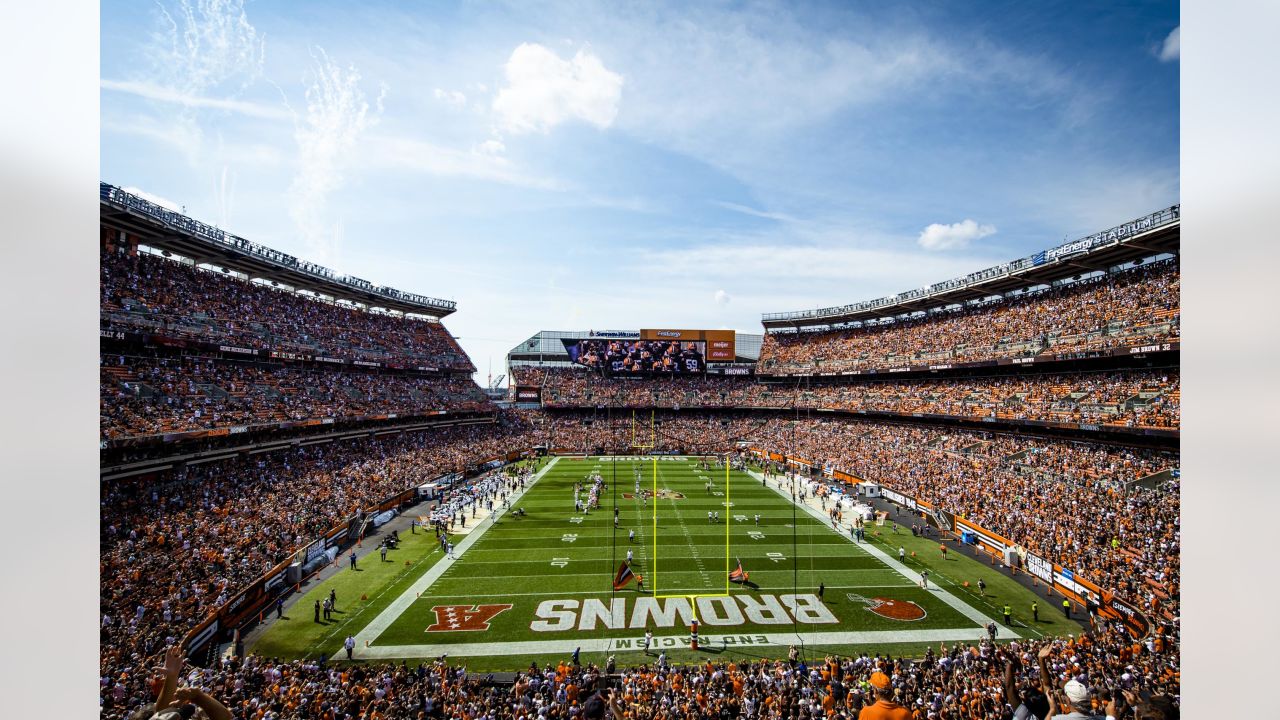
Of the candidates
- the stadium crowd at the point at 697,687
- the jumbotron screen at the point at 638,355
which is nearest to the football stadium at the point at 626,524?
the stadium crowd at the point at 697,687

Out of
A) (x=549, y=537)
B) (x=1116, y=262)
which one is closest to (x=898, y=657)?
(x=549, y=537)

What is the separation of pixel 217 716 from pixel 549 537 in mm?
24312

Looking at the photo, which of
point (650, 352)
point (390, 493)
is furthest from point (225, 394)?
point (650, 352)

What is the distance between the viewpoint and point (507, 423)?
62719mm

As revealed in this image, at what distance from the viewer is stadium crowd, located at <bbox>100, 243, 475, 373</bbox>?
1163 inches

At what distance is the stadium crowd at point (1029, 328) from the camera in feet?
102

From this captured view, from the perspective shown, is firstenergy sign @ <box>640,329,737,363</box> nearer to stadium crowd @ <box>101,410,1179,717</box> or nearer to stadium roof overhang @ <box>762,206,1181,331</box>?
stadium roof overhang @ <box>762,206,1181,331</box>

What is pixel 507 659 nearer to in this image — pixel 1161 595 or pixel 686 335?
pixel 1161 595

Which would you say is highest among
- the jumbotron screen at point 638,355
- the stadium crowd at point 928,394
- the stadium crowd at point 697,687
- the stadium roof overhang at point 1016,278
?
the stadium roof overhang at point 1016,278

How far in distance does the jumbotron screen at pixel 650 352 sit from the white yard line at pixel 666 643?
173 feet

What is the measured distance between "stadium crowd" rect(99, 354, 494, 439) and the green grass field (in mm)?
11980

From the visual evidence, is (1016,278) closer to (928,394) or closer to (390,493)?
(928,394)

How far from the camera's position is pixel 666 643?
1733cm

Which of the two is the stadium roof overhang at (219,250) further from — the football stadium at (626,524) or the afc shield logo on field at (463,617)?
the afc shield logo on field at (463,617)
